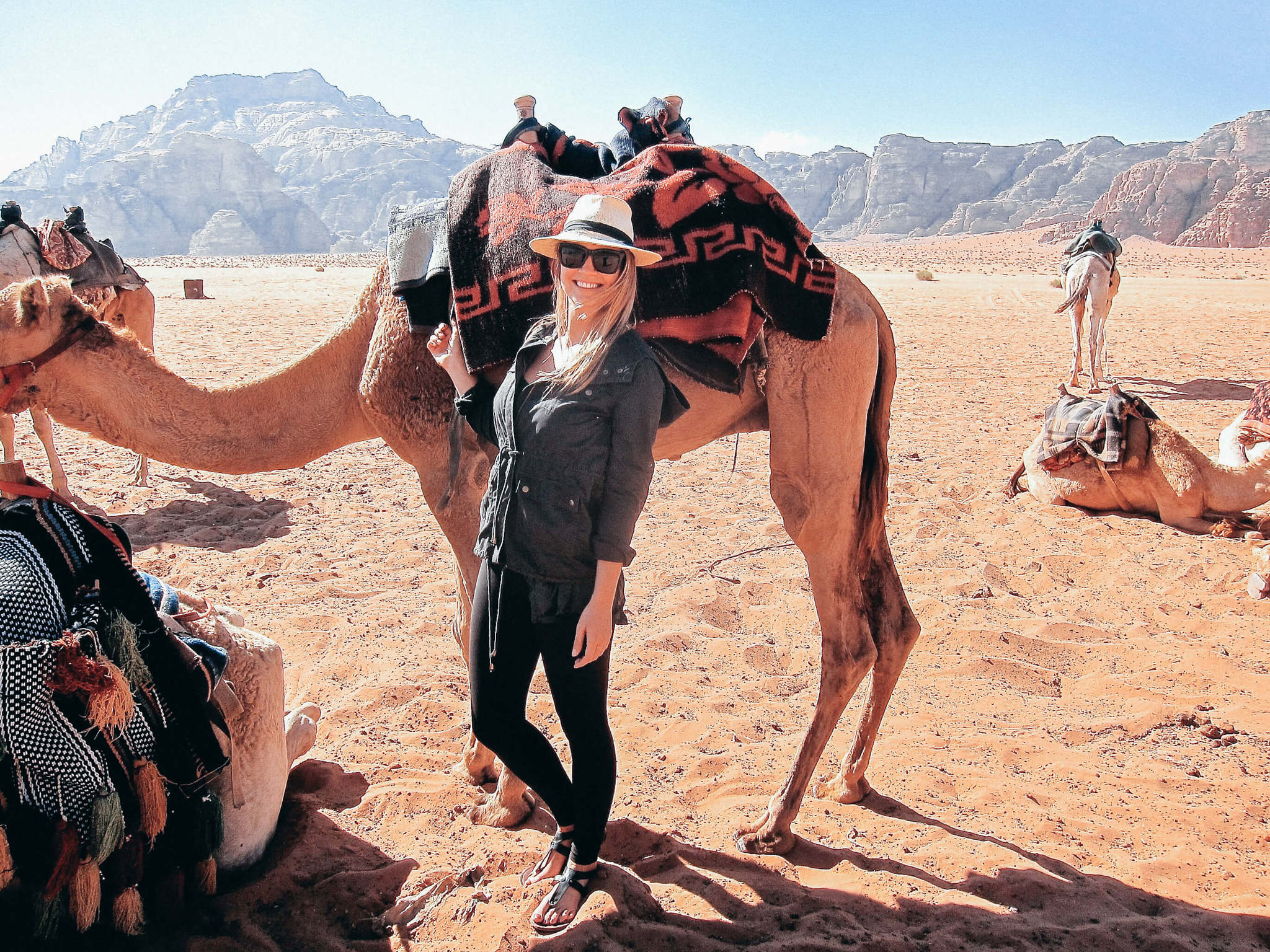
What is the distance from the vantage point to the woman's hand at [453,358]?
266 centimetres

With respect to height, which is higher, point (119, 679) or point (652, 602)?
point (119, 679)

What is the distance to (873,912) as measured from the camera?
278 centimetres

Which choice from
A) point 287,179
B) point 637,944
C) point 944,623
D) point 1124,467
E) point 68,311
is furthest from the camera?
point 287,179

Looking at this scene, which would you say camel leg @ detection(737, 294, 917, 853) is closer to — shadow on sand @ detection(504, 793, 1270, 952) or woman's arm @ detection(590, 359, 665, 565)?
shadow on sand @ detection(504, 793, 1270, 952)

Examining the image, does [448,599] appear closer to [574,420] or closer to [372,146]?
[574,420]

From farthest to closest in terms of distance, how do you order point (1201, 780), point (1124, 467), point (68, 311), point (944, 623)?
point (1124, 467) → point (944, 623) → point (1201, 780) → point (68, 311)

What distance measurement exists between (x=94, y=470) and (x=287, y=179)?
176 meters

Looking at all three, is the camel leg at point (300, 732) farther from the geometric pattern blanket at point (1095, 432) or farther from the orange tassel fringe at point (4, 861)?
the geometric pattern blanket at point (1095, 432)

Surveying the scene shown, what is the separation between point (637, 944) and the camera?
2600mm

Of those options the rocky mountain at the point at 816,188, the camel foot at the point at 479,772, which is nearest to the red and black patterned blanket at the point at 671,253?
the camel foot at the point at 479,772

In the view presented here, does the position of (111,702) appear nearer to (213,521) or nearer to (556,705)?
(556,705)

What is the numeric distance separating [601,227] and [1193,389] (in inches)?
471

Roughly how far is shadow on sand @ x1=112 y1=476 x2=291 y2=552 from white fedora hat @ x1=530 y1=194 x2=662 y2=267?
4.58 meters

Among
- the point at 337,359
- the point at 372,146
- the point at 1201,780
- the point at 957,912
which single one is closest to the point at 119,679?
the point at 337,359
